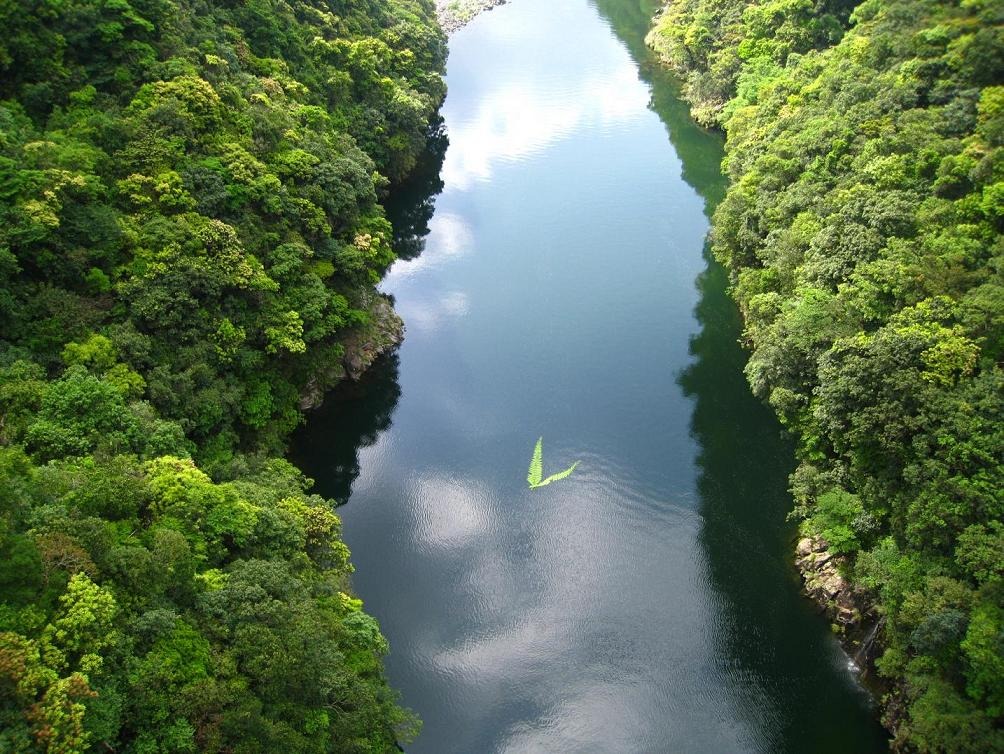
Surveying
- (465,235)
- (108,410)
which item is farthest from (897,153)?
(108,410)

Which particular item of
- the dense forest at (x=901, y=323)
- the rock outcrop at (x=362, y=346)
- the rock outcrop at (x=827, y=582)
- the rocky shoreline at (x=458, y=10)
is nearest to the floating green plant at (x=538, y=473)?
the dense forest at (x=901, y=323)

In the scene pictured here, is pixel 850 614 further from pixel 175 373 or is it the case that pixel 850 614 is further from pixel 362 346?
pixel 175 373

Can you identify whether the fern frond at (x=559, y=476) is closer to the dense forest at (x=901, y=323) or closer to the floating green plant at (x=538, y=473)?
the floating green plant at (x=538, y=473)

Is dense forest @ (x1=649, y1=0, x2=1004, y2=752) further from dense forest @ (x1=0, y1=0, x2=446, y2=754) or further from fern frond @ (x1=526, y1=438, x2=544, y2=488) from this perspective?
dense forest @ (x1=0, y1=0, x2=446, y2=754)

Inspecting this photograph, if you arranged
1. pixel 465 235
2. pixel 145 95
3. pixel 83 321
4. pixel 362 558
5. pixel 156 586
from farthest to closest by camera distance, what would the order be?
1. pixel 465 235
2. pixel 145 95
3. pixel 362 558
4. pixel 83 321
5. pixel 156 586

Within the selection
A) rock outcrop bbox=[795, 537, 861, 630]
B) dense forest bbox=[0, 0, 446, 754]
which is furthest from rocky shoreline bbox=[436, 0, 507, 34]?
rock outcrop bbox=[795, 537, 861, 630]

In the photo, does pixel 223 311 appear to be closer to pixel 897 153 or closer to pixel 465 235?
pixel 465 235
